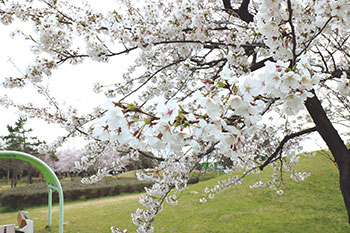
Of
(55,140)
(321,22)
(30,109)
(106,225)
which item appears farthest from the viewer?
(106,225)

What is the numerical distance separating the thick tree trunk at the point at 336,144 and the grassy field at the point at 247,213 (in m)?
1.50

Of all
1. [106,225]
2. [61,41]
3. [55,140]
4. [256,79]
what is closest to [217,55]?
[61,41]

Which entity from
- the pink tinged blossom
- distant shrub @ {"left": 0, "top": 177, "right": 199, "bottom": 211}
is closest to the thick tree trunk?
the pink tinged blossom

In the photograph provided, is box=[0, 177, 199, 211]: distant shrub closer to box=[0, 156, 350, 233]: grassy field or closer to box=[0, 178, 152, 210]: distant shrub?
box=[0, 178, 152, 210]: distant shrub

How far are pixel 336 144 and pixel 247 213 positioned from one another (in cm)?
252

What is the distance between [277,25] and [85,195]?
936 cm

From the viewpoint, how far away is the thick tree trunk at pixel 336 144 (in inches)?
99.2

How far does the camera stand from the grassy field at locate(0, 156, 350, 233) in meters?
3.97

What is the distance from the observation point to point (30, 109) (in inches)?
105

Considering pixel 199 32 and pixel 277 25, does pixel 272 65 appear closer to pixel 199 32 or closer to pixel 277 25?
pixel 277 25

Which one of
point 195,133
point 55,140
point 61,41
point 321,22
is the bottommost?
point 195,133

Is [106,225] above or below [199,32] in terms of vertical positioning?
below

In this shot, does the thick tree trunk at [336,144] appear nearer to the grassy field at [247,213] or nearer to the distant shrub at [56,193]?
the grassy field at [247,213]

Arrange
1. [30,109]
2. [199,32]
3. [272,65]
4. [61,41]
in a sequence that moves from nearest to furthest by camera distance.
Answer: [272,65] < [199,32] < [61,41] < [30,109]
